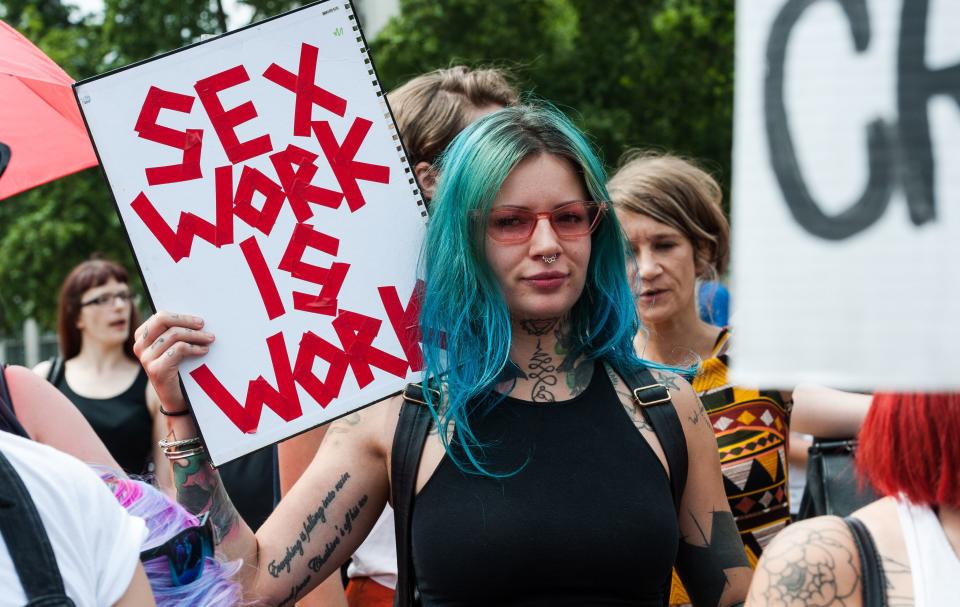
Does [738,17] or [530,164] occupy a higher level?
[738,17]

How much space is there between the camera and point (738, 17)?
148cm

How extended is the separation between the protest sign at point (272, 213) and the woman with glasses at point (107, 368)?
2.79 m

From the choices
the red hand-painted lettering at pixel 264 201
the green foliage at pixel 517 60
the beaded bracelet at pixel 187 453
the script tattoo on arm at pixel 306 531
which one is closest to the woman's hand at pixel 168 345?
the beaded bracelet at pixel 187 453

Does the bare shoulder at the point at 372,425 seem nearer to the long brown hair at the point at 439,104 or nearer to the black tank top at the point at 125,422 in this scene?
the long brown hair at the point at 439,104

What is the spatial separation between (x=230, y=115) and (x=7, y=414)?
2.73 feet

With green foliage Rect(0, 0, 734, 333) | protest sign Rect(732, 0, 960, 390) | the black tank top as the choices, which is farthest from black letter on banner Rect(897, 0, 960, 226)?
green foliage Rect(0, 0, 734, 333)

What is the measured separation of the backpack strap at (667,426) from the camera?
239cm

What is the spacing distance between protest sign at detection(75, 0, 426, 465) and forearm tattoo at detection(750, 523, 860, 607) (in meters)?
0.88

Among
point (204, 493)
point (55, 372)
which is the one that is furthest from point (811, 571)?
point (55, 372)

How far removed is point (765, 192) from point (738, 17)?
0.21 metres

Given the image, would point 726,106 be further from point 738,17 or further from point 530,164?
point 738,17

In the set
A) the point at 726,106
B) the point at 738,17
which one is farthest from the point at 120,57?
the point at 738,17

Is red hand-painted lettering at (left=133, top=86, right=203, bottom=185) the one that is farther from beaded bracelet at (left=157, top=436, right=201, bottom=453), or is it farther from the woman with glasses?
the woman with glasses

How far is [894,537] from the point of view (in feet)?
6.03
